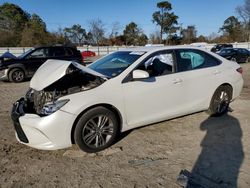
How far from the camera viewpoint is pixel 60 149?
4.47 metres

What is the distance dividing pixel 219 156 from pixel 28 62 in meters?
11.0

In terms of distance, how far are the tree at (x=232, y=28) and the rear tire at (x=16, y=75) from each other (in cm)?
7151

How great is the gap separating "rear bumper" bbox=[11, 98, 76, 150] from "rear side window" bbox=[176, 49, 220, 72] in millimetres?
2336

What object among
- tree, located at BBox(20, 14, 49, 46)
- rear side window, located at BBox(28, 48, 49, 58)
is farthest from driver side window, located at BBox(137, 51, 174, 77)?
tree, located at BBox(20, 14, 49, 46)

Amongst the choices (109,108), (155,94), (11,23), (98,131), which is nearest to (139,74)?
(155,94)

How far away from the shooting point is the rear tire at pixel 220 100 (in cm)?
591

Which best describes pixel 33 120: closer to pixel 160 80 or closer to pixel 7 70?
pixel 160 80

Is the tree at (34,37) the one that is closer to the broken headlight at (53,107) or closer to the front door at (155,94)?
the front door at (155,94)

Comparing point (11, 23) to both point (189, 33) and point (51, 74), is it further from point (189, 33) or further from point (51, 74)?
point (51, 74)

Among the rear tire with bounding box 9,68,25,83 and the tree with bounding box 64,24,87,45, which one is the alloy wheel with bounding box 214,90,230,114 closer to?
the rear tire with bounding box 9,68,25,83

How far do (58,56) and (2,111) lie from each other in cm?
698

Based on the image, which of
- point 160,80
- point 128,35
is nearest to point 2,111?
point 160,80

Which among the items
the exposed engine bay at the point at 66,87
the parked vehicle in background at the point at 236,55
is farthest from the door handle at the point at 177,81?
the parked vehicle in background at the point at 236,55

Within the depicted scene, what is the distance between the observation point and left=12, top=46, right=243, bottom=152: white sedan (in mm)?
4070
